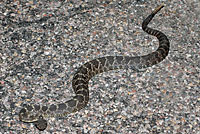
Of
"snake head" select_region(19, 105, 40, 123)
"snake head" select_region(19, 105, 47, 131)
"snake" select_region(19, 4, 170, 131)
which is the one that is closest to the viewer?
"snake head" select_region(19, 105, 47, 131)

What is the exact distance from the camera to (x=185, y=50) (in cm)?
1254

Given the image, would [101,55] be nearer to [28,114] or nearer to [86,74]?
[86,74]

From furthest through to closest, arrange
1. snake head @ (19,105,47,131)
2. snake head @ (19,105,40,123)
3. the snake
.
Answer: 1. the snake
2. snake head @ (19,105,40,123)
3. snake head @ (19,105,47,131)

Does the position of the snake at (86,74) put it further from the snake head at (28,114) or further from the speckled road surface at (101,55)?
the speckled road surface at (101,55)

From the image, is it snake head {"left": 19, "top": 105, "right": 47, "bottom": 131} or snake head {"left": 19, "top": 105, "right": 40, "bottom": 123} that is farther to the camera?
snake head {"left": 19, "top": 105, "right": 40, "bottom": 123}

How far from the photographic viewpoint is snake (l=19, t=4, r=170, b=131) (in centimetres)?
984

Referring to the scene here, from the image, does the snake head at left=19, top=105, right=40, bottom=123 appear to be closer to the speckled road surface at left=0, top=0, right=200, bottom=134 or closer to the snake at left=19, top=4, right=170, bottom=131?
the snake at left=19, top=4, right=170, bottom=131

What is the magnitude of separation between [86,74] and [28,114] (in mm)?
2334

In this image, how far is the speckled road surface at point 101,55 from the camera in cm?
988

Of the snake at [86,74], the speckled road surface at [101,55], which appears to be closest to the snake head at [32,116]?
the snake at [86,74]

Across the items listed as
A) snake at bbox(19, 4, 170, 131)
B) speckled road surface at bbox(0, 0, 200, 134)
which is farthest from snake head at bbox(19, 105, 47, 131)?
speckled road surface at bbox(0, 0, 200, 134)

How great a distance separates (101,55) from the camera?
12133 mm

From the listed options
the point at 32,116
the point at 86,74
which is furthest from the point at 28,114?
the point at 86,74

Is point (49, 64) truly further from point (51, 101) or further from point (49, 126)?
point (49, 126)
